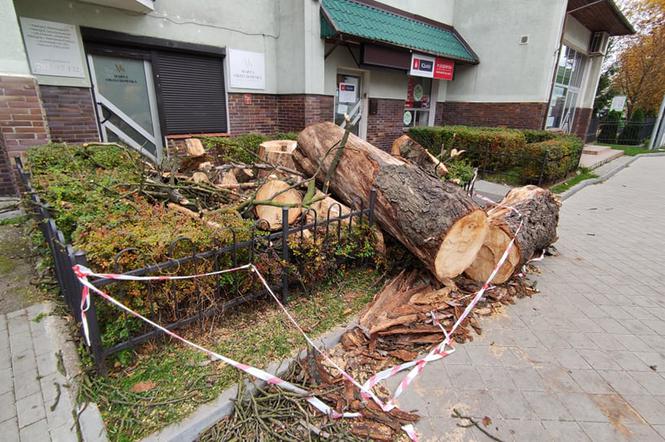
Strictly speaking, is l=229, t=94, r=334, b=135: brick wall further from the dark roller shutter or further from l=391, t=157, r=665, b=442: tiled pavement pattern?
l=391, t=157, r=665, b=442: tiled pavement pattern

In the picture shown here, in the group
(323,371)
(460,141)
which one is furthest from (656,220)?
(323,371)

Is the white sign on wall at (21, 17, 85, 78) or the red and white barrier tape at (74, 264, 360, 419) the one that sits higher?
the white sign on wall at (21, 17, 85, 78)

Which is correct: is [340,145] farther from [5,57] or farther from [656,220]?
[656,220]

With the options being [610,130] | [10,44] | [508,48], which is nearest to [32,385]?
[10,44]

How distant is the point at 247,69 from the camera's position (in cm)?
816

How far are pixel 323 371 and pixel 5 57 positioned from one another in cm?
588

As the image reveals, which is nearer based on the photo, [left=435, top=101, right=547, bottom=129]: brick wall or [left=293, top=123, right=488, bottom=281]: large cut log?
[left=293, top=123, right=488, bottom=281]: large cut log

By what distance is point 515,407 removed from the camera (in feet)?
7.50

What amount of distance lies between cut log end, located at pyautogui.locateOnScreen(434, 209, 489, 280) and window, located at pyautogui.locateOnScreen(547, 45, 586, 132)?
11688mm

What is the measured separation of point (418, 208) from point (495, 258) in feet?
3.84

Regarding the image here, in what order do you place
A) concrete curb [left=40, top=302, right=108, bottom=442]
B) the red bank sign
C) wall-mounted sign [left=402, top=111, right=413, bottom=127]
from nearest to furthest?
concrete curb [left=40, top=302, right=108, bottom=442] < the red bank sign < wall-mounted sign [left=402, top=111, right=413, bottom=127]

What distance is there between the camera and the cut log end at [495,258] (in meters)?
Result: 3.62

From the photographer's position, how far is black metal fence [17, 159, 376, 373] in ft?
7.06

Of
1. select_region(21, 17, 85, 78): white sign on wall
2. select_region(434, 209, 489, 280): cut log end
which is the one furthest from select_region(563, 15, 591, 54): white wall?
select_region(21, 17, 85, 78): white sign on wall
